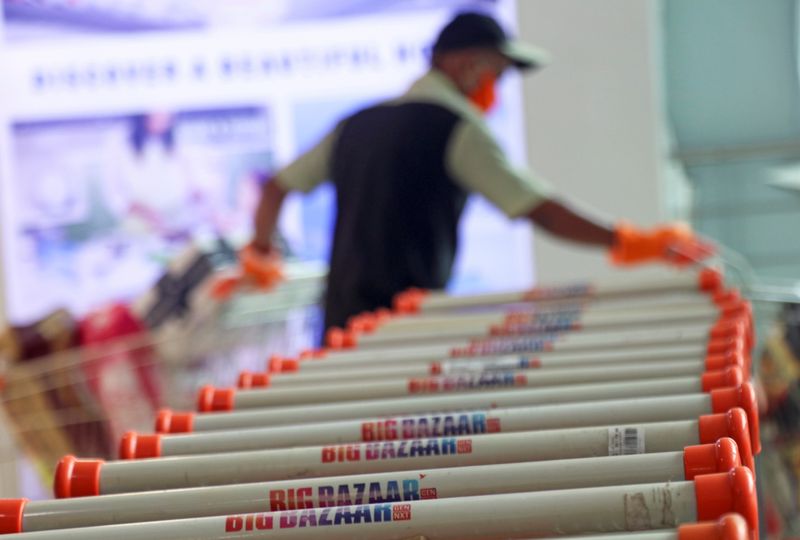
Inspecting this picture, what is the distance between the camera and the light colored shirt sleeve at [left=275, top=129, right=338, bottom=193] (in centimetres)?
357

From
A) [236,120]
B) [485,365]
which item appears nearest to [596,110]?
[236,120]

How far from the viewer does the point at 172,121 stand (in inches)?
219

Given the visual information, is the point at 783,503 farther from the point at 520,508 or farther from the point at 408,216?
the point at 520,508

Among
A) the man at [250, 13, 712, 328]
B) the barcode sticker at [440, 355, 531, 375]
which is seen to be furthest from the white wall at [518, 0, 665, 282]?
the barcode sticker at [440, 355, 531, 375]

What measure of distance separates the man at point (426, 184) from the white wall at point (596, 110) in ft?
5.58

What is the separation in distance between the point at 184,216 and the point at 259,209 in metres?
1.89

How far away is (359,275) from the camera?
3381 mm

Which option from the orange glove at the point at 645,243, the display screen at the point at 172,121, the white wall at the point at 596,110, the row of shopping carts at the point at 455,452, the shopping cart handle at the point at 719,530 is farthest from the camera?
the display screen at the point at 172,121

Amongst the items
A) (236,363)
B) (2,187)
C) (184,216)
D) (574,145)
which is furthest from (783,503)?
(2,187)

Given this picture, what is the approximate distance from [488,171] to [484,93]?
54 cm

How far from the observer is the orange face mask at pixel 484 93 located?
144 inches

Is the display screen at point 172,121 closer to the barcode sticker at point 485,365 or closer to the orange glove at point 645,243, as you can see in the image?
the orange glove at point 645,243

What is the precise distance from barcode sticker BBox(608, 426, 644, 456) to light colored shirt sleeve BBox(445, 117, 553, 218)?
212 cm

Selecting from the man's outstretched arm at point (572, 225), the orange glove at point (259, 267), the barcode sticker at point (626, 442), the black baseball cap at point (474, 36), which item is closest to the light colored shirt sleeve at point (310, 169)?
the orange glove at point (259, 267)
